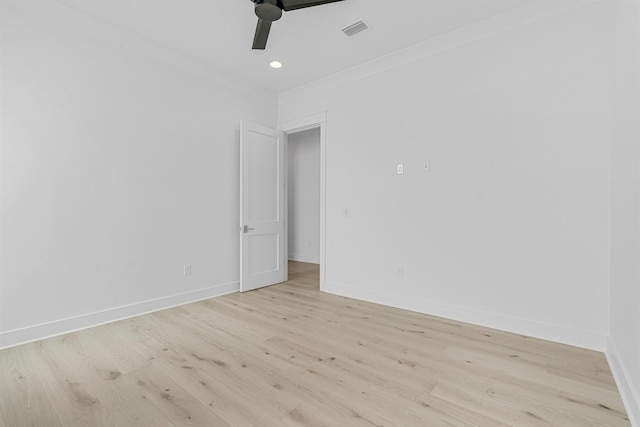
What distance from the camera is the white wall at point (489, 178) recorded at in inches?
94.0

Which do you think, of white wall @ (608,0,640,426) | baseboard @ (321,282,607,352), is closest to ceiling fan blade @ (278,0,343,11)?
white wall @ (608,0,640,426)

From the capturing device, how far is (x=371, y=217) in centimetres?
364

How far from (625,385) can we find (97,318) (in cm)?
401

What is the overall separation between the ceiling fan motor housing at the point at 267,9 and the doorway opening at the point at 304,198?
395cm

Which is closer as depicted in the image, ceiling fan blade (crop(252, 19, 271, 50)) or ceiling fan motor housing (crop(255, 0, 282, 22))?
ceiling fan motor housing (crop(255, 0, 282, 22))

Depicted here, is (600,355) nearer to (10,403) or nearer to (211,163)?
(10,403)

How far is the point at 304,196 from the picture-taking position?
22.2 ft

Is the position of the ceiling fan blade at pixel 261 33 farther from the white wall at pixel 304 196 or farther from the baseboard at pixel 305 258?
the baseboard at pixel 305 258

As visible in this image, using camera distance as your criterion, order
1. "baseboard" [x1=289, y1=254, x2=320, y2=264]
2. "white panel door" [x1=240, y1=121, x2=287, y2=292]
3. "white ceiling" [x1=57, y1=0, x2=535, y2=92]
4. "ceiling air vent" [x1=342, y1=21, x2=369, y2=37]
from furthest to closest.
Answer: "baseboard" [x1=289, y1=254, x2=320, y2=264], "white panel door" [x1=240, y1=121, x2=287, y2=292], "ceiling air vent" [x1=342, y1=21, x2=369, y2=37], "white ceiling" [x1=57, y1=0, x2=535, y2=92]

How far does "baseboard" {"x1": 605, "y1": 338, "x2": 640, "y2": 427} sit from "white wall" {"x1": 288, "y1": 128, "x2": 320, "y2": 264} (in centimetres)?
480

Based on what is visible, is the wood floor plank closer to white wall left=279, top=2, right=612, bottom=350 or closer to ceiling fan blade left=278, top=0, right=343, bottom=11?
white wall left=279, top=2, right=612, bottom=350

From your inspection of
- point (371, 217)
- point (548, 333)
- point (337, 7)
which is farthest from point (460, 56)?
point (548, 333)

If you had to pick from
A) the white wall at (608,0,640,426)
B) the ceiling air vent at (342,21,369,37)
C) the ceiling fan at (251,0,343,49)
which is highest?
the ceiling air vent at (342,21,369,37)

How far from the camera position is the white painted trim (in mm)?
2520
